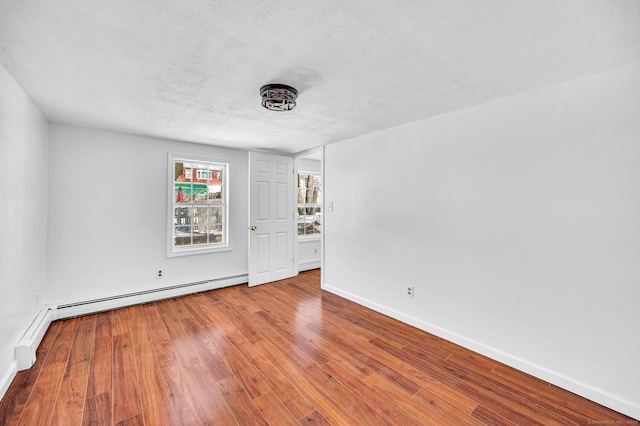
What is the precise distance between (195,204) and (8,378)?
2513 millimetres

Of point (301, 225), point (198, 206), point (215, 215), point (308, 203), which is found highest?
point (308, 203)

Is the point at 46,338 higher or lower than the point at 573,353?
lower

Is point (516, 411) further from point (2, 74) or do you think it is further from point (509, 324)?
point (2, 74)

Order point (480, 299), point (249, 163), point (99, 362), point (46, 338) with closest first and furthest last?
point (99, 362) < point (480, 299) < point (46, 338) < point (249, 163)

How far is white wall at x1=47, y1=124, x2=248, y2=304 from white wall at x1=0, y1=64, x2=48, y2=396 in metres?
0.24

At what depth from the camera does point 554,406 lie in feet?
5.77

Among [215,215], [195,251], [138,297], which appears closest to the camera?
[138,297]

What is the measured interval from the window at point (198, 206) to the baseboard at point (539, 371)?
2.87 metres

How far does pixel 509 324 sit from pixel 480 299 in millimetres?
265

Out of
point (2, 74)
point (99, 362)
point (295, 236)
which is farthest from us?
point (295, 236)

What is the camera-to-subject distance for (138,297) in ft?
11.5

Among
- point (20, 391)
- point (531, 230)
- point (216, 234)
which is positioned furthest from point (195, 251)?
point (531, 230)

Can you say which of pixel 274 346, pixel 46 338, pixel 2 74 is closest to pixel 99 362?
pixel 46 338

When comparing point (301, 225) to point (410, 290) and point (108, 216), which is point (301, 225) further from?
point (108, 216)
